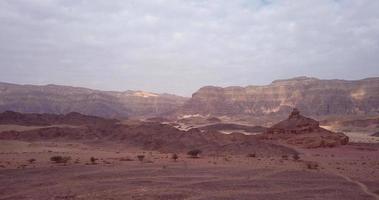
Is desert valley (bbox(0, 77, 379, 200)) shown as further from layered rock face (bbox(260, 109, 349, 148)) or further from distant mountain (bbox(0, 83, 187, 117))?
distant mountain (bbox(0, 83, 187, 117))

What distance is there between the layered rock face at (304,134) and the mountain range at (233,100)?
7617 centimetres

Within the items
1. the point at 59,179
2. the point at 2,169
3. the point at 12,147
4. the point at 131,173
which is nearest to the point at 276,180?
the point at 131,173

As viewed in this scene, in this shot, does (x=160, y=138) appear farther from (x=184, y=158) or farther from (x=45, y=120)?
(x=45, y=120)

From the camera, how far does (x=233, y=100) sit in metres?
150

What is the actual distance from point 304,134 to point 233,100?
331 ft

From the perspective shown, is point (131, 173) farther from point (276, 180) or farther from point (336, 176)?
point (336, 176)

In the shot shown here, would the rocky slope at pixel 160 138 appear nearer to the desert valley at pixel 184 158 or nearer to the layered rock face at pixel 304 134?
the desert valley at pixel 184 158

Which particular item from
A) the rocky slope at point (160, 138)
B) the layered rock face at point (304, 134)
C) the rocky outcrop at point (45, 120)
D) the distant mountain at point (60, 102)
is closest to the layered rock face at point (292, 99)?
the distant mountain at point (60, 102)

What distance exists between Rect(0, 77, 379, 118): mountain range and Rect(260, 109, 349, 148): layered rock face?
76.2 metres

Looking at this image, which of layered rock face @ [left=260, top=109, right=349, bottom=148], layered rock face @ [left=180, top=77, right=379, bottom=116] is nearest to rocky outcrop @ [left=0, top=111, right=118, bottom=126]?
layered rock face @ [left=260, top=109, right=349, bottom=148]

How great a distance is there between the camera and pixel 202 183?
18.9 meters

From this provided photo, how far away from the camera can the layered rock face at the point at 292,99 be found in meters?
129

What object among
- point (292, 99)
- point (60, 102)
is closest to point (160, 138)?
point (60, 102)

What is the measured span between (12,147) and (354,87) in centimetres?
11278
